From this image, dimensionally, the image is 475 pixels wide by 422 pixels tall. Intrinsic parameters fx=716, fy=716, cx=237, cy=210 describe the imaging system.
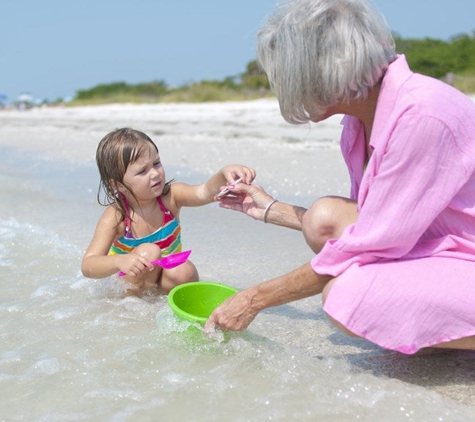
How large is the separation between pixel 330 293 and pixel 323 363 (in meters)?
0.28

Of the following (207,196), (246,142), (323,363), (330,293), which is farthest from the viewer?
(246,142)

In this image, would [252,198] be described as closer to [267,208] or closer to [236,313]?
[267,208]

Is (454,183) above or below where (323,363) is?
above

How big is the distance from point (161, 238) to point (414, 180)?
4.95ft

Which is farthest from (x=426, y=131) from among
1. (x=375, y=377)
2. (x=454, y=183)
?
(x=375, y=377)

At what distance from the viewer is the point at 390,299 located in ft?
6.57

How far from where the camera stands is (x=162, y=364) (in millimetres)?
2285

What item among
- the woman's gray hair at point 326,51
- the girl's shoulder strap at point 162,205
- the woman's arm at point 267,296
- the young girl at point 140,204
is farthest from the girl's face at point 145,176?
the woman's gray hair at point 326,51

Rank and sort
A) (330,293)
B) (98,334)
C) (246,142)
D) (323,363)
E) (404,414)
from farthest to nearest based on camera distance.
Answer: (246,142)
(98,334)
(323,363)
(330,293)
(404,414)

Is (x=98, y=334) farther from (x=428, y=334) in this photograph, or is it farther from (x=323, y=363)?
(x=428, y=334)

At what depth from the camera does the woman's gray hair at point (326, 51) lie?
1.99m

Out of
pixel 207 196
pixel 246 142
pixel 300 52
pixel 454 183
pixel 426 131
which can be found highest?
pixel 300 52

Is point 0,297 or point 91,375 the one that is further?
point 0,297

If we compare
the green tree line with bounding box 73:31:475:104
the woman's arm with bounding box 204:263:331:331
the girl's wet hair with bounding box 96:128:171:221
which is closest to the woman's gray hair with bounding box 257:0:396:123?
the woman's arm with bounding box 204:263:331:331
